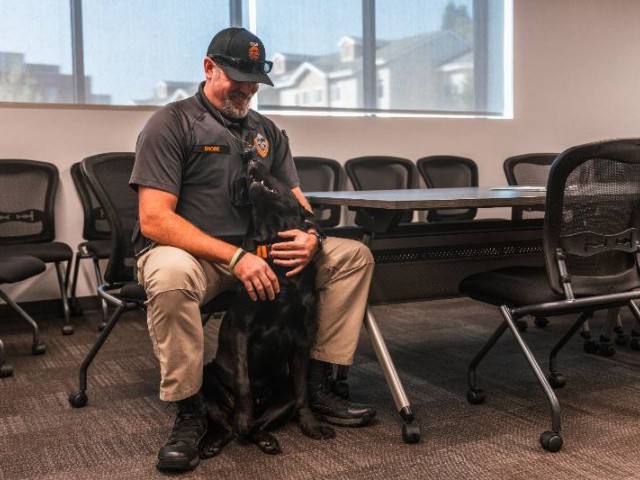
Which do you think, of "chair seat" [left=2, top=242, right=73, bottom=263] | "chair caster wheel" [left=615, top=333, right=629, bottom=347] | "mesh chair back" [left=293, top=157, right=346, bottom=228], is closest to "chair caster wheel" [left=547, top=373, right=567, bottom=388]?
"chair caster wheel" [left=615, top=333, right=629, bottom=347]

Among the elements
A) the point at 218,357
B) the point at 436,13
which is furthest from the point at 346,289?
the point at 436,13

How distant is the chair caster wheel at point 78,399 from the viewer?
7.22 feet

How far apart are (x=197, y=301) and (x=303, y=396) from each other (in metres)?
0.43

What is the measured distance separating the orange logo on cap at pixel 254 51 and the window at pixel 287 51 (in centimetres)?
230

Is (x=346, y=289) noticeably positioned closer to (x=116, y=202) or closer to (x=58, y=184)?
(x=116, y=202)

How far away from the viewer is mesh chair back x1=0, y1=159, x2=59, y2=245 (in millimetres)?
3590

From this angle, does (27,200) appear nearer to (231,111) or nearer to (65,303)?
(65,303)

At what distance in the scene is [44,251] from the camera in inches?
134

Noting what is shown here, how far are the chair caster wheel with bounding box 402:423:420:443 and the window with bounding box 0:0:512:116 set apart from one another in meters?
2.91

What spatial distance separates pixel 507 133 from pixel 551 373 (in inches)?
124

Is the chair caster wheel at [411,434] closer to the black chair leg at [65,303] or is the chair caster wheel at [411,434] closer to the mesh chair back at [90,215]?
the black chair leg at [65,303]

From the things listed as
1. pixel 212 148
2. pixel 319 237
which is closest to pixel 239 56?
pixel 212 148

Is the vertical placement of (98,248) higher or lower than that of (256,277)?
lower

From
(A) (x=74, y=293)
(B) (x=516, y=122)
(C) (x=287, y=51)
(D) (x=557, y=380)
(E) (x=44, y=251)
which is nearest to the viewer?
(D) (x=557, y=380)
